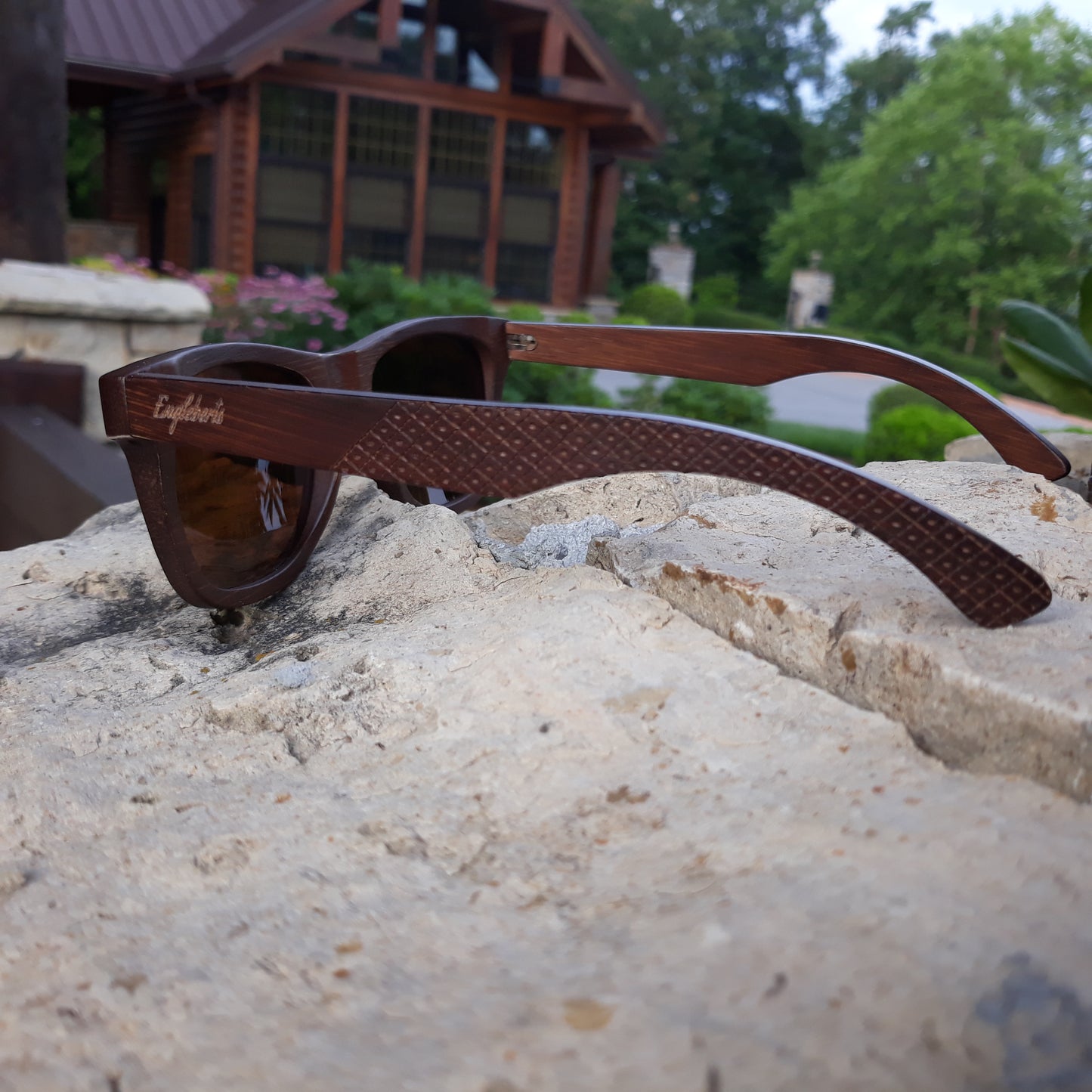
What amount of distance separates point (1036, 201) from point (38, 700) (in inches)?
959

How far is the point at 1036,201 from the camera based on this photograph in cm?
2180

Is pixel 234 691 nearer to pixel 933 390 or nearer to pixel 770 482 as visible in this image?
pixel 770 482

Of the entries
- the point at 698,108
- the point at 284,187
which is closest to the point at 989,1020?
the point at 284,187

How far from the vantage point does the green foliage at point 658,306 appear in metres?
18.1

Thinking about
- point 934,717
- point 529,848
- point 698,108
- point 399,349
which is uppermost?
point 698,108

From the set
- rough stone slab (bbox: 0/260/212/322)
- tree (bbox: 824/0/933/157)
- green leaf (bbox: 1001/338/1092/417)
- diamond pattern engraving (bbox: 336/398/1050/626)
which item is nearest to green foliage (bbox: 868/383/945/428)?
green leaf (bbox: 1001/338/1092/417)

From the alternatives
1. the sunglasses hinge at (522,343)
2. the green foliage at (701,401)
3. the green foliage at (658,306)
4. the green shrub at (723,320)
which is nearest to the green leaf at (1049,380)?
the sunglasses hinge at (522,343)

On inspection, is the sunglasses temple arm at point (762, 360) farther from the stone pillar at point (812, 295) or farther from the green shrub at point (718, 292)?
the stone pillar at point (812, 295)

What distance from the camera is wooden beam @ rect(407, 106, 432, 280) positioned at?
595 inches

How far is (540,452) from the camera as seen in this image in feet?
3.83

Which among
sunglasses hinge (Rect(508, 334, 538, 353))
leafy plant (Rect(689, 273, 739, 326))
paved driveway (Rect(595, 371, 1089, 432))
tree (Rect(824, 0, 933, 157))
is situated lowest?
paved driveway (Rect(595, 371, 1089, 432))

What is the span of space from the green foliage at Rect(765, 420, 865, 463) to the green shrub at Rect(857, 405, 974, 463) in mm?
1484

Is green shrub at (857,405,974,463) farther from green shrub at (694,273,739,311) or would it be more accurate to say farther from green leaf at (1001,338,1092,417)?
green shrub at (694,273,739,311)

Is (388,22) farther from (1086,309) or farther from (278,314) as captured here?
(1086,309)
